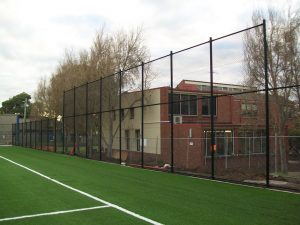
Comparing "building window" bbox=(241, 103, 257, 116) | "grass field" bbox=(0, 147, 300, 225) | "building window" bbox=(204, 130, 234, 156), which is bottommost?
"grass field" bbox=(0, 147, 300, 225)

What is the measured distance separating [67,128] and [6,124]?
33529 mm

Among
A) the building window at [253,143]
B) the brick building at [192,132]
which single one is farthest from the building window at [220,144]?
the building window at [253,143]

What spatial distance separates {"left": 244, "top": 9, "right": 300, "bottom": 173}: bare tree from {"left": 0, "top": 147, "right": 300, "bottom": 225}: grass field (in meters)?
11.4

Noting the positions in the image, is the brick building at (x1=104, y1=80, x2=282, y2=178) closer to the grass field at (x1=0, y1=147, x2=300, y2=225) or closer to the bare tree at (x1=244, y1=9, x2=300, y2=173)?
the bare tree at (x1=244, y1=9, x2=300, y2=173)

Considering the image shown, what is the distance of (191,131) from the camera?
92.2 feet

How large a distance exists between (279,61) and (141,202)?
16.5 meters

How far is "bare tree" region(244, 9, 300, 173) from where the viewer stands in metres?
22.1

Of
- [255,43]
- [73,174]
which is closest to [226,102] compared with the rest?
[255,43]

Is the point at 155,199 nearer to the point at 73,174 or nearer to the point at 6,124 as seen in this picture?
the point at 73,174

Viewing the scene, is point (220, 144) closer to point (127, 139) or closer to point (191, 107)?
point (191, 107)

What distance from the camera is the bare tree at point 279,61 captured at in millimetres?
22150

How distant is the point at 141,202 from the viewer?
8906 mm

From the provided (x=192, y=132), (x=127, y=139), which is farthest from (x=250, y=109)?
(x=127, y=139)

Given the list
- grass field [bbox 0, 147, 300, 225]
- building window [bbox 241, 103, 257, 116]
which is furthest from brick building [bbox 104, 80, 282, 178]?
grass field [bbox 0, 147, 300, 225]
